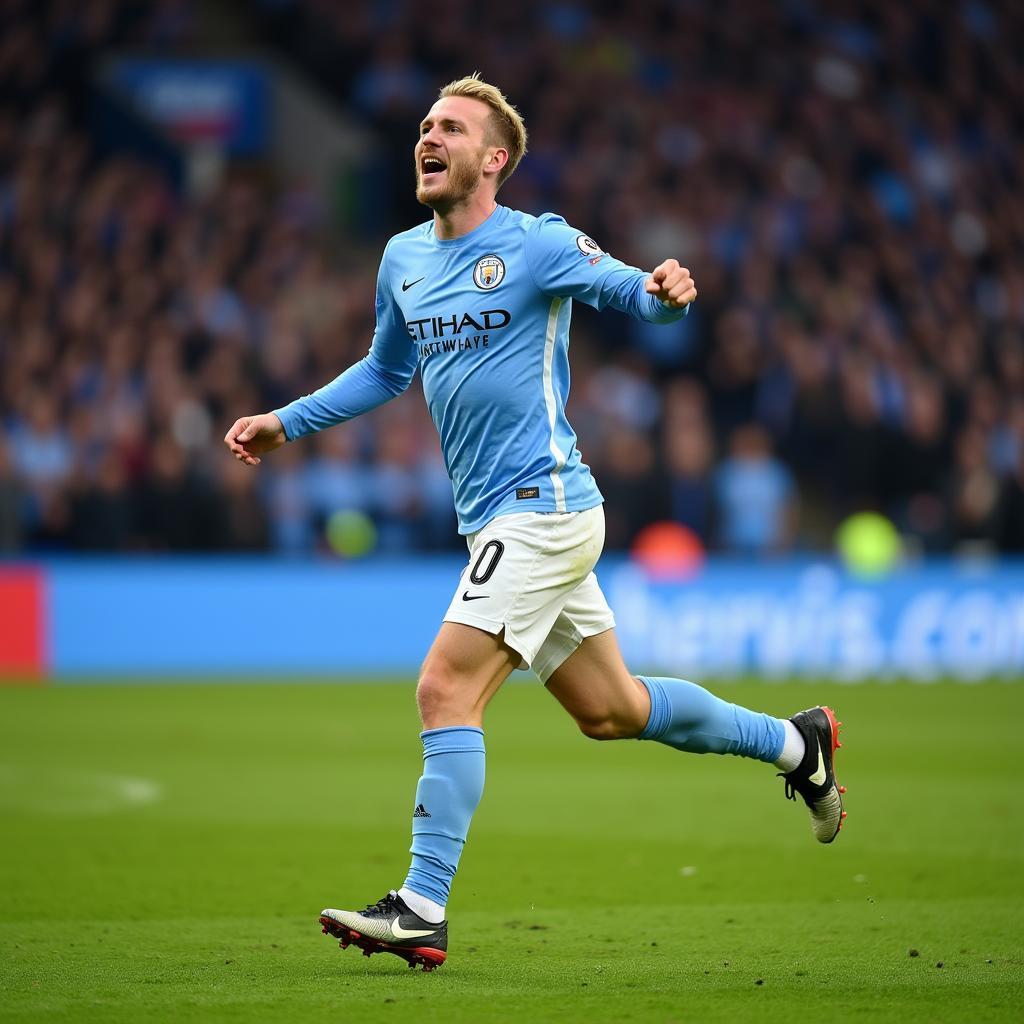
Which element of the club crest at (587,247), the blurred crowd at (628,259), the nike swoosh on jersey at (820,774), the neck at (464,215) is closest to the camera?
the club crest at (587,247)

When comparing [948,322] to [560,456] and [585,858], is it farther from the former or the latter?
[560,456]

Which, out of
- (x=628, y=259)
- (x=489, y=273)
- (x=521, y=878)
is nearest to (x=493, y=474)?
(x=489, y=273)

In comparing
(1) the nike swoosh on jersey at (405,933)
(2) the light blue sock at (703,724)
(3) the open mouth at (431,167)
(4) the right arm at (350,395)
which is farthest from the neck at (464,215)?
(1) the nike swoosh on jersey at (405,933)

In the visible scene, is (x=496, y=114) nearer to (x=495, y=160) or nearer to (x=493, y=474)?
(x=495, y=160)

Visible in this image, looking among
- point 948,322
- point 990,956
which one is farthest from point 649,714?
point 948,322

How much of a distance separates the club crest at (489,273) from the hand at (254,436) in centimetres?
85

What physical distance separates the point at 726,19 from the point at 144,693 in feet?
50.6

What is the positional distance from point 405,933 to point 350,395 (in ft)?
6.24

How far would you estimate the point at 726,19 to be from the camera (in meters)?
26.8

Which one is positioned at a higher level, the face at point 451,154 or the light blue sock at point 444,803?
the face at point 451,154

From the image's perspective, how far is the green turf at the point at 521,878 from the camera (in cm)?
516

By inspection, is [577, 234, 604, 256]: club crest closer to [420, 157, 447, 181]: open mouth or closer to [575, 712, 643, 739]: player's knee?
[420, 157, 447, 181]: open mouth

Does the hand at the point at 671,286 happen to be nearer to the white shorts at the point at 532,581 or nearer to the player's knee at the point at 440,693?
the white shorts at the point at 532,581

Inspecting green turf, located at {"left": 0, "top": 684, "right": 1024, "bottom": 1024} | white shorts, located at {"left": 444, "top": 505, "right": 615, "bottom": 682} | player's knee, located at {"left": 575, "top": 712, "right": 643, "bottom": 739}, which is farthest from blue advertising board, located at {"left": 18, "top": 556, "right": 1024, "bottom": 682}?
white shorts, located at {"left": 444, "top": 505, "right": 615, "bottom": 682}
